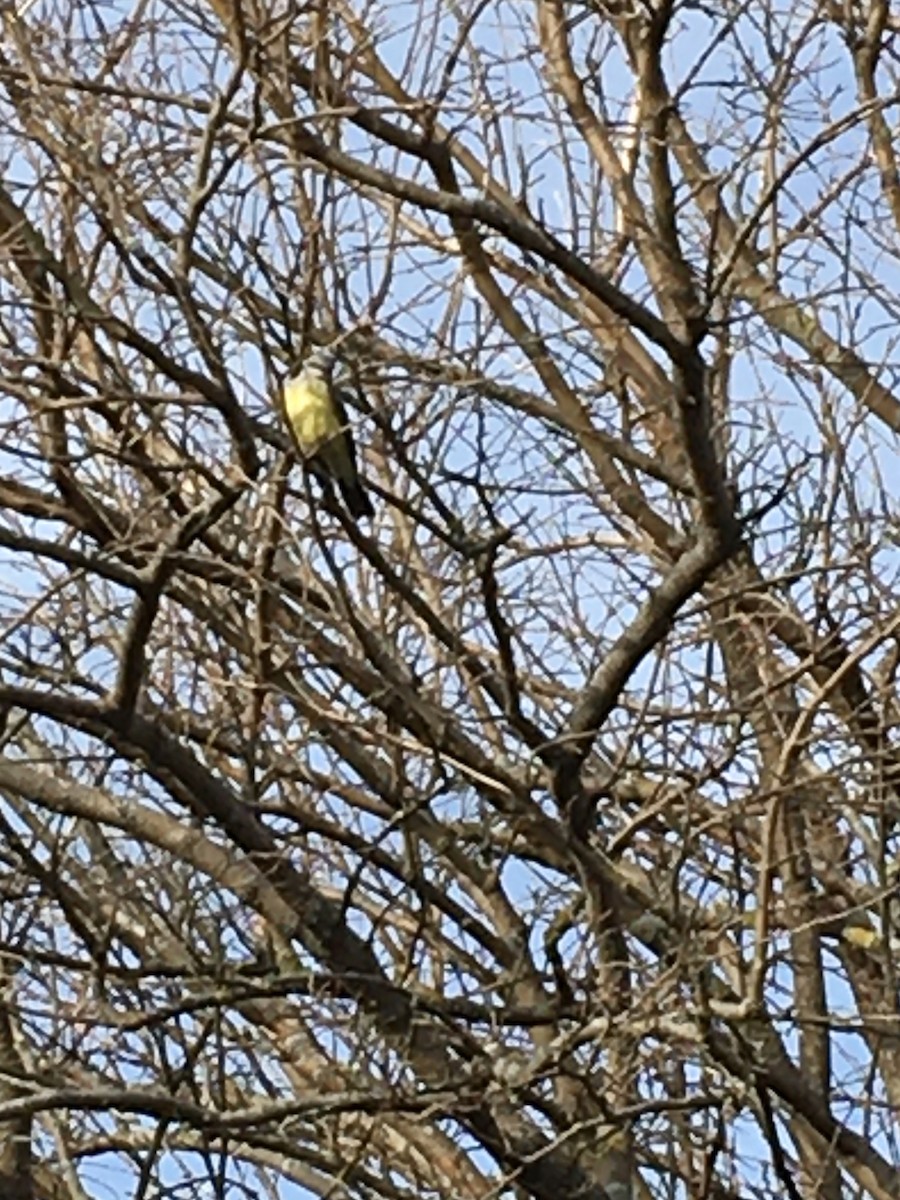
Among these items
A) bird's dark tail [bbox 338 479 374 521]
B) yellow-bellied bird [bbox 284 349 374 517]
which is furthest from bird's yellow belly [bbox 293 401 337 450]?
bird's dark tail [bbox 338 479 374 521]

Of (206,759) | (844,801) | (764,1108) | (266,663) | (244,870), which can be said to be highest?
(206,759)

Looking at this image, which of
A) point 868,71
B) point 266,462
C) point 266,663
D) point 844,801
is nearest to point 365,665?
point 266,663

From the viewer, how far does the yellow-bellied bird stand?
16.0 ft

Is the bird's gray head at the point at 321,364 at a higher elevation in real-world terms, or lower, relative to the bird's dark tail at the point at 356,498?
lower

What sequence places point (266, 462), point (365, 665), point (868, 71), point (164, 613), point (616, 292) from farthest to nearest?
point (868, 71)
point (164, 613)
point (365, 665)
point (266, 462)
point (616, 292)

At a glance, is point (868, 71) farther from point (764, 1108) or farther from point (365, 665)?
point (764, 1108)

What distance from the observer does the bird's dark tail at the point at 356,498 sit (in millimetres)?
5766

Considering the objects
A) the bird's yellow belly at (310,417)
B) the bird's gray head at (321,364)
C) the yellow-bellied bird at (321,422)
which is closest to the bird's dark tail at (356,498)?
the yellow-bellied bird at (321,422)

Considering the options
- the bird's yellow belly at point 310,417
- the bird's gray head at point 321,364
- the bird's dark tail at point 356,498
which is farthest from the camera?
the bird's dark tail at point 356,498

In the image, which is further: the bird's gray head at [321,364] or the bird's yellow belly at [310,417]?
the bird's gray head at [321,364]

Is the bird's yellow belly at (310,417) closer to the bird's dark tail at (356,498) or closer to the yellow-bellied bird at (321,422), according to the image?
the yellow-bellied bird at (321,422)

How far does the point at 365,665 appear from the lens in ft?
17.7

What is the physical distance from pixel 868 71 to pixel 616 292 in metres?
2.49

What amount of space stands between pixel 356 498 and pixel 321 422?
718 mm
